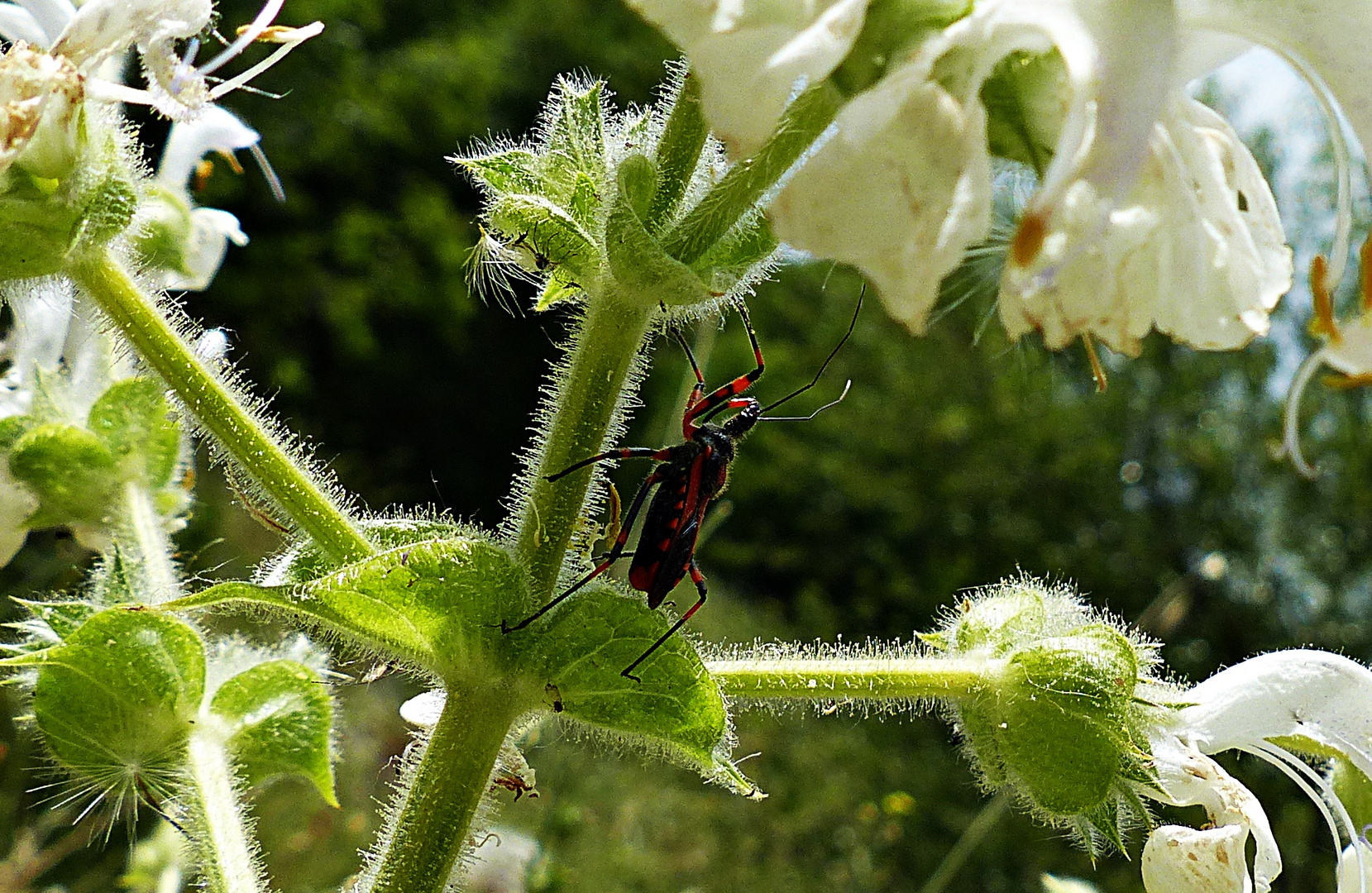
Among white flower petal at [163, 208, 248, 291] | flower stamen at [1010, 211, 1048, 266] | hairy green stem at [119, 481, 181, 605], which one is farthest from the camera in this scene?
white flower petal at [163, 208, 248, 291]

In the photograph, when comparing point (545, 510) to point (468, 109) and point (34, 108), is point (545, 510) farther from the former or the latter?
point (468, 109)

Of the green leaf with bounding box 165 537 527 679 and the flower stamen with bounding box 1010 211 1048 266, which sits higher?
the flower stamen with bounding box 1010 211 1048 266

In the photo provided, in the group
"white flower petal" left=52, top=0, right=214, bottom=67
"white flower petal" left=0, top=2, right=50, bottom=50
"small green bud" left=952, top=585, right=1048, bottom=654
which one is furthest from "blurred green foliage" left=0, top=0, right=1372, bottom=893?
"white flower petal" left=52, top=0, right=214, bottom=67

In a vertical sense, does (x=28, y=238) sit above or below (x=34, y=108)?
below

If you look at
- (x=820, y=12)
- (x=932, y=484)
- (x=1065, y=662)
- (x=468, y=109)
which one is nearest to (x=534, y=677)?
(x=1065, y=662)

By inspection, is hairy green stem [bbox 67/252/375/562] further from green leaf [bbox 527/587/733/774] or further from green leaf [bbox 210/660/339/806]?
green leaf [bbox 210/660/339/806]

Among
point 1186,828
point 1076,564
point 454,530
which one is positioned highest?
point 454,530

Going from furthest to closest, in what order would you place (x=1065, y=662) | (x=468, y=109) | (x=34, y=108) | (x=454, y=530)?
(x=468, y=109), (x=1065, y=662), (x=454, y=530), (x=34, y=108)

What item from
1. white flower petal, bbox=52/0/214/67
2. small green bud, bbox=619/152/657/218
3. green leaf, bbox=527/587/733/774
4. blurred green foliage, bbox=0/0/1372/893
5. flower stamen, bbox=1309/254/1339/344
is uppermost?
white flower petal, bbox=52/0/214/67
